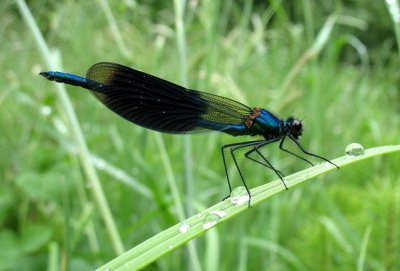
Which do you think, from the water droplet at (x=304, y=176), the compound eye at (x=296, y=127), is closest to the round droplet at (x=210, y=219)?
the water droplet at (x=304, y=176)

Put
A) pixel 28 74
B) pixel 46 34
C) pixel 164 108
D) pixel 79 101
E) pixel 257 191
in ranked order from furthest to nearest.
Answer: pixel 28 74
pixel 46 34
pixel 79 101
pixel 164 108
pixel 257 191

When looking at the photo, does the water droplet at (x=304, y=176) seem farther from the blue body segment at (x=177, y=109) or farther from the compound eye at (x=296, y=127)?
the compound eye at (x=296, y=127)

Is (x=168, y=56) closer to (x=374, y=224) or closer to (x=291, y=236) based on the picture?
(x=291, y=236)

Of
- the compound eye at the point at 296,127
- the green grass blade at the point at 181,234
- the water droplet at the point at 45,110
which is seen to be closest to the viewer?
the green grass blade at the point at 181,234

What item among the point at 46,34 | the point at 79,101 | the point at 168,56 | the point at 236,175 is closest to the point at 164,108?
the point at 236,175

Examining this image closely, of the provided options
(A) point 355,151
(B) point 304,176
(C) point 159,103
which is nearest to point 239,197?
(B) point 304,176

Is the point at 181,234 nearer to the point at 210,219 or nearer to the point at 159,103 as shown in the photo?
the point at 210,219

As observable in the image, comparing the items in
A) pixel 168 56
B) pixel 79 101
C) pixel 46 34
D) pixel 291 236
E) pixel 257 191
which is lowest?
pixel 257 191
